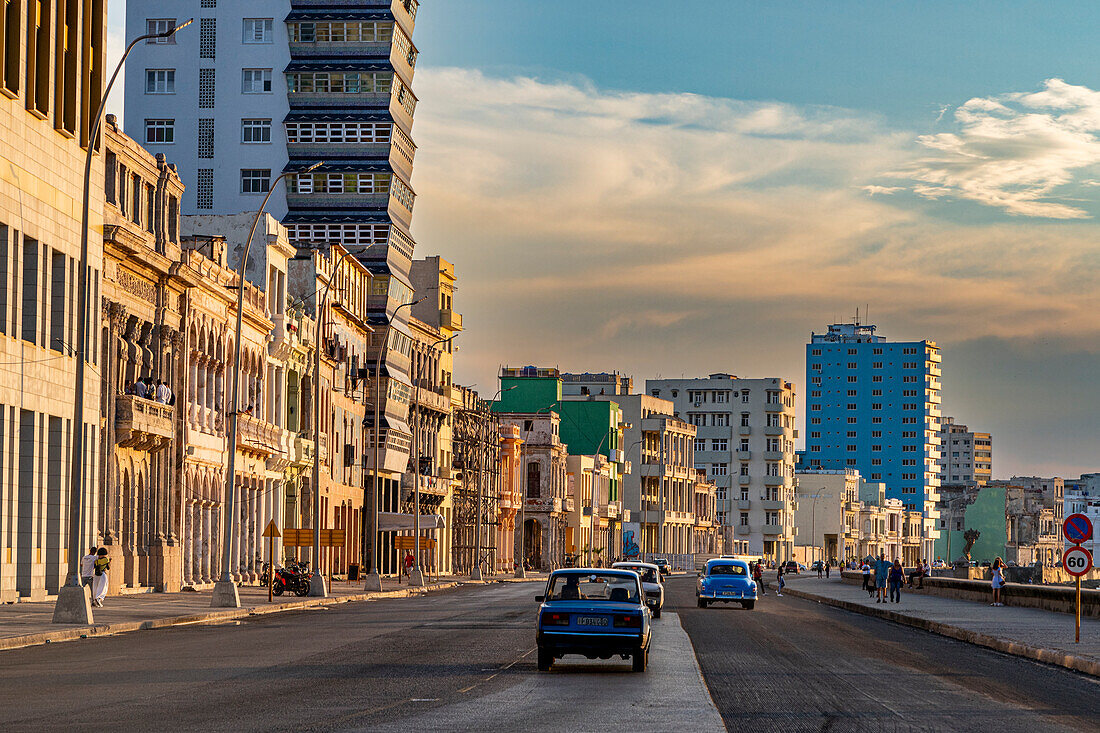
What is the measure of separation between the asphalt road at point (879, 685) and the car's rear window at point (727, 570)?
16.7 metres

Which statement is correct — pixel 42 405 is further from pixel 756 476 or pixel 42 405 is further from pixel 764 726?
pixel 756 476

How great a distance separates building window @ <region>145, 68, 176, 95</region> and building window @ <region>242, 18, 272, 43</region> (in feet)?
19.1

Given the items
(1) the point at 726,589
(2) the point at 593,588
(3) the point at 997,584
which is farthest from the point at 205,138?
(2) the point at 593,588

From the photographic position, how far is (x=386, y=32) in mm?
112812

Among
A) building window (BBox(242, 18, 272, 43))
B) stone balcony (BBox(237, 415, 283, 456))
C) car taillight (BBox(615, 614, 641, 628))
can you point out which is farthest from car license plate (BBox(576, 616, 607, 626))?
building window (BBox(242, 18, 272, 43))

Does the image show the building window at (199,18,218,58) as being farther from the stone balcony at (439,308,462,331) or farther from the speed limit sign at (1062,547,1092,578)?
the speed limit sign at (1062,547,1092,578)

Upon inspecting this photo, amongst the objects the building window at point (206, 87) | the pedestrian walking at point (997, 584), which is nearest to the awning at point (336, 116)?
the building window at point (206, 87)

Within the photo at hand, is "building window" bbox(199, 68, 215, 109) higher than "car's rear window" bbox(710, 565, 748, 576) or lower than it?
higher

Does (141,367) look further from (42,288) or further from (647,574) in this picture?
(647,574)

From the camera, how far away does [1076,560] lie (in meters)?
32.2

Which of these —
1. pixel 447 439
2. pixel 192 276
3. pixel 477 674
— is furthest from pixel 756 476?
pixel 477 674

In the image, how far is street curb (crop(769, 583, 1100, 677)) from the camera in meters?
27.7

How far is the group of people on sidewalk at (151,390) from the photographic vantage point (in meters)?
52.7

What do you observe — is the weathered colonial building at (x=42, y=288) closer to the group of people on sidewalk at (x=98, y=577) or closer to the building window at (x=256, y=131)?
the group of people on sidewalk at (x=98, y=577)
